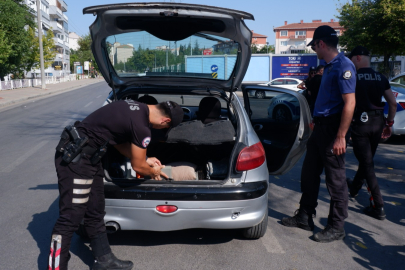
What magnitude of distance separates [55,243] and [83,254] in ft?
2.49

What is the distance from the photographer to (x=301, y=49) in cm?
9000

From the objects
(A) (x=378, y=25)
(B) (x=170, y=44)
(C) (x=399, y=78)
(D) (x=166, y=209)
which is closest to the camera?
(D) (x=166, y=209)

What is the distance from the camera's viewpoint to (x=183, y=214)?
3.37m

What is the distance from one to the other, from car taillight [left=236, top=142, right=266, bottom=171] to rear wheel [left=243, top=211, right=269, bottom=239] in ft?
1.81

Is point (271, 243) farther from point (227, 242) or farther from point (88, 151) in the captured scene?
point (88, 151)

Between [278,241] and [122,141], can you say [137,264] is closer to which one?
[122,141]

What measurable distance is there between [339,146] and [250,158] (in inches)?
33.8

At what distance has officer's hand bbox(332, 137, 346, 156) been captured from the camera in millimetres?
3693

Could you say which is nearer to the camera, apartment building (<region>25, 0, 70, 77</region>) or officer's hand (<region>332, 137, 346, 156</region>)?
officer's hand (<region>332, 137, 346, 156</region>)

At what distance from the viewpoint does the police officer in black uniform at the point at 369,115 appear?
453 centimetres

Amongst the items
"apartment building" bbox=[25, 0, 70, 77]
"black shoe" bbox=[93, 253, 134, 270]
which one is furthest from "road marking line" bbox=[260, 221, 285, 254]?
"apartment building" bbox=[25, 0, 70, 77]

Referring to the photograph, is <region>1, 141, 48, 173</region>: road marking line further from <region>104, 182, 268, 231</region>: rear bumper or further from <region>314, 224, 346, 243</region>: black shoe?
<region>314, 224, 346, 243</region>: black shoe

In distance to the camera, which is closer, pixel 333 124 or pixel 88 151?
pixel 88 151

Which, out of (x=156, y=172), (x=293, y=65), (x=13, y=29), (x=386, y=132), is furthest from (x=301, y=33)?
(x=156, y=172)
